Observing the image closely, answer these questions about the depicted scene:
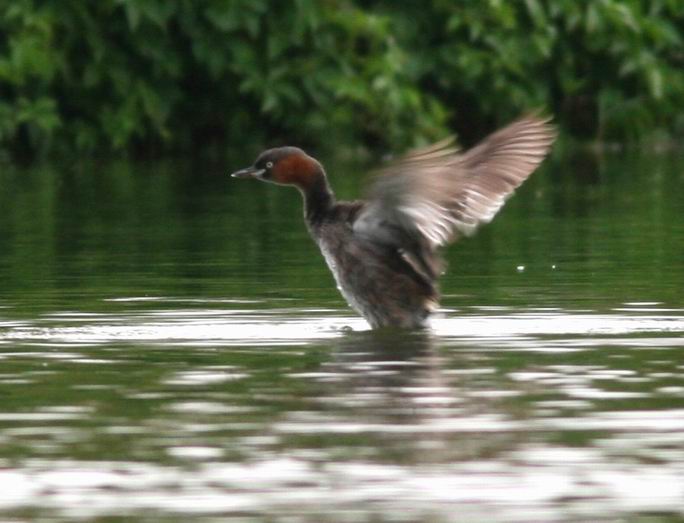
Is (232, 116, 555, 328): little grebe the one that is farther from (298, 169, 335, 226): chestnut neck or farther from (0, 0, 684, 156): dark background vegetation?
(0, 0, 684, 156): dark background vegetation

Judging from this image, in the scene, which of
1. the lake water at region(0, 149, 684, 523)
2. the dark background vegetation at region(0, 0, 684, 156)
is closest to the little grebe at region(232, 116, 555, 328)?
the lake water at region(0, 149, 684, 523)

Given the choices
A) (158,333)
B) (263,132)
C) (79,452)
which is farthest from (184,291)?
(263,132)

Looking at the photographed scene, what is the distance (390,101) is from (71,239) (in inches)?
484

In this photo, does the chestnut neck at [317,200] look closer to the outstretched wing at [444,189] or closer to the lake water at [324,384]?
the outstretched wing at [444,189]

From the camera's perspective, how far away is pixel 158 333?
10195 mm

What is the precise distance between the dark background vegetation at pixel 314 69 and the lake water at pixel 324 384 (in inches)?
437

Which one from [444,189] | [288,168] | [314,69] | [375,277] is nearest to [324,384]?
[444,189]

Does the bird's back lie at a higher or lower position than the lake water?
higher

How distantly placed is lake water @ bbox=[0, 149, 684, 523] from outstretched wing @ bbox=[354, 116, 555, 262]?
1.48 ft

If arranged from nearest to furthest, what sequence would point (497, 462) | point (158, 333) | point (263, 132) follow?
point (497, 462) → point (158, 333) → point (263, 132)

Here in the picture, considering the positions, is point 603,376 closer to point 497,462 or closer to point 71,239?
point 497,462

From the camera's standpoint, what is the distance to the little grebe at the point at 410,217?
10.0 metres

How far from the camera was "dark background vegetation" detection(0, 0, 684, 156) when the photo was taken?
27.1 m

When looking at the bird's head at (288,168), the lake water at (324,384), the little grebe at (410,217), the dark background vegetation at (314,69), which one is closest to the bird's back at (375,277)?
the little grebe at (410,217)
